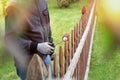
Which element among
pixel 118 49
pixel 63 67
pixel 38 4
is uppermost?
pixel 118 49

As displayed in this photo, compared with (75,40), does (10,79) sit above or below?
below

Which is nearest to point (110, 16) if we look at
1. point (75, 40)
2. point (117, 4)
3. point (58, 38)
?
point (117, 4)

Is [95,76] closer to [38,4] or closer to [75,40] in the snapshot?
[75,40]

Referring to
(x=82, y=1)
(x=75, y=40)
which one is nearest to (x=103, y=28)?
(x=82, y=1)

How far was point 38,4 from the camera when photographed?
101 inches

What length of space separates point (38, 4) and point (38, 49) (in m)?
Answer: 0.38

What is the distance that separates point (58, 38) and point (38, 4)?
659 cm

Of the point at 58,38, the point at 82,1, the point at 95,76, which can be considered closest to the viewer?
the point at 82,1

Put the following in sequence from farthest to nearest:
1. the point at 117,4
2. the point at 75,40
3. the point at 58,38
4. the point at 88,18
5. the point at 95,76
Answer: the point at 58,38
the point at 95,76
the point at 88,18
the point at 75,40
the point at 117,4

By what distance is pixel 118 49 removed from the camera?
1.27 feet

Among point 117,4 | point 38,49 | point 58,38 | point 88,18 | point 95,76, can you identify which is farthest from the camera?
point 58,38

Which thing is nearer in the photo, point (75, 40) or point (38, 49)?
point (38, 49)

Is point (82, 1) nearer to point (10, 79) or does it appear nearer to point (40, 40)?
point (40, 40)

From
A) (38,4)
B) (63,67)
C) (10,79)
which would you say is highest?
(38,4)
